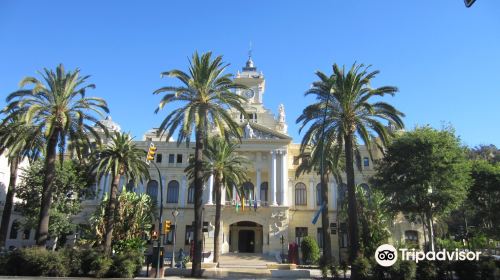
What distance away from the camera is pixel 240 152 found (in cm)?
5266

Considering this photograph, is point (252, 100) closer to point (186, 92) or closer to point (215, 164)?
point (215, 164)

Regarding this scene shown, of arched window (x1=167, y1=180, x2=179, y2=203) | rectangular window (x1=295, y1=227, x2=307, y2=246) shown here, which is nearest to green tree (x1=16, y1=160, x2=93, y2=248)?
arched window (x1=167, y1=180, x2=179, y2=203)

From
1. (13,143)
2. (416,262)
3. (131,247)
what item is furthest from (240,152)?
(416,262)

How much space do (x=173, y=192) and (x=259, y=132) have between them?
13.9 m

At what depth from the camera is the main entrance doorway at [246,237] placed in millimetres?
52094

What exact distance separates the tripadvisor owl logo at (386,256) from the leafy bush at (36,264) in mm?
17039

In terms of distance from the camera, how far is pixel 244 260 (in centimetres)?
4316

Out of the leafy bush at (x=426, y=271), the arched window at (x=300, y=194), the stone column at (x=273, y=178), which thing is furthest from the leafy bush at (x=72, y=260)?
the arched window at (x=300, y=194)

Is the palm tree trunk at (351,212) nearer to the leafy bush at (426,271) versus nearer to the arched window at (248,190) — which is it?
the leafy bush at (426,271)

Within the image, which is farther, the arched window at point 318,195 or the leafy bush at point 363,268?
the arched window at point 318,195

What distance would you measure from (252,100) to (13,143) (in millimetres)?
34307

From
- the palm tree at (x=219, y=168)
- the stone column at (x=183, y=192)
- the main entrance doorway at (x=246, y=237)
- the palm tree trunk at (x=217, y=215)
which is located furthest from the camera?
the stone column at (x=183, y=192)

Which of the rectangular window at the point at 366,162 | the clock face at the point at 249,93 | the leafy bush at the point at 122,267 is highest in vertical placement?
the clock face at the point at 249,93

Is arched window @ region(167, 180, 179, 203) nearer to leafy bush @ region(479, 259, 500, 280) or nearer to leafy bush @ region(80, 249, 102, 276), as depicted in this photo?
leafy bush @ region(80, 249, 102, 276)
